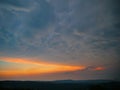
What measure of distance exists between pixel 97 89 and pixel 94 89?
2.25 feet

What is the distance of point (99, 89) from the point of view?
47.6 metres

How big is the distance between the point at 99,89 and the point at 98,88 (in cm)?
41

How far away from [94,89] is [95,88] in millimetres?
477

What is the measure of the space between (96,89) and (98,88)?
28.9 inches

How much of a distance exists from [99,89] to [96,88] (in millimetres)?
718

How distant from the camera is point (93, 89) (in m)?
47.7

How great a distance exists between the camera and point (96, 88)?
4784cm

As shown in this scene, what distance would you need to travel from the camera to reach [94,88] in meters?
48.0

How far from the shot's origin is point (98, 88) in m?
47.9

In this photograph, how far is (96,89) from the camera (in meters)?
47.5

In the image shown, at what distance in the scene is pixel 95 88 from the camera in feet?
157

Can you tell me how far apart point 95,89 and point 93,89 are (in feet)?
1.52

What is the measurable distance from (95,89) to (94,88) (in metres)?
0.51

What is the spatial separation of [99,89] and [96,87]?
1.00 metres
